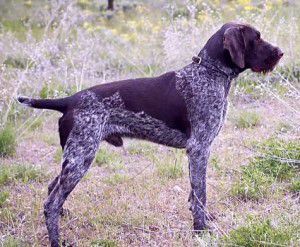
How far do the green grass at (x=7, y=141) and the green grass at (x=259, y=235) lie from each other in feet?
11.6

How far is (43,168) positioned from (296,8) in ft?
22.7

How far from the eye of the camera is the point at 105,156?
6145 mm

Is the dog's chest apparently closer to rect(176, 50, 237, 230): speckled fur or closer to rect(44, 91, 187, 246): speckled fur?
rect(176, 50, 237, 230): speckled fur

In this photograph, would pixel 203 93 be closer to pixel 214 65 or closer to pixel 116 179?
pixel 214 65

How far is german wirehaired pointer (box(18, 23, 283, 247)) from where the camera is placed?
4207 millimetres

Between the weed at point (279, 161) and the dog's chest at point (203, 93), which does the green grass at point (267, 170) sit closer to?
the weed at point (279, 161)

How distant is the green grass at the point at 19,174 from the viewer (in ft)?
18.0

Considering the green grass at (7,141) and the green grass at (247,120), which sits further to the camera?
the green grass at (247,120)

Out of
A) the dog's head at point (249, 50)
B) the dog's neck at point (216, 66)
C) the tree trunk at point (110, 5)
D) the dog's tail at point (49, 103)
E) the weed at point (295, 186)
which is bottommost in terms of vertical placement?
the tree trunk at point (110, 5)

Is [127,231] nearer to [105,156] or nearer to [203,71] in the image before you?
[203,71]

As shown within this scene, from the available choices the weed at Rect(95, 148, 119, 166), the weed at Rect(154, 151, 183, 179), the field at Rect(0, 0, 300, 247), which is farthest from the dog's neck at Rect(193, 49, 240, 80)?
the weed at Rect(95, 148, 119, 166)

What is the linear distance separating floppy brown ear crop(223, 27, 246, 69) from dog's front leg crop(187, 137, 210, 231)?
0.69m

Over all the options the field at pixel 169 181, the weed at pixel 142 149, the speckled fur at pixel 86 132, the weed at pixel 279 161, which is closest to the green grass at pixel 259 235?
the field at pixel 169 181

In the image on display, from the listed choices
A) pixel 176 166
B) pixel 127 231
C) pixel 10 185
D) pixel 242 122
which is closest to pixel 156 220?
pixel 127 231
